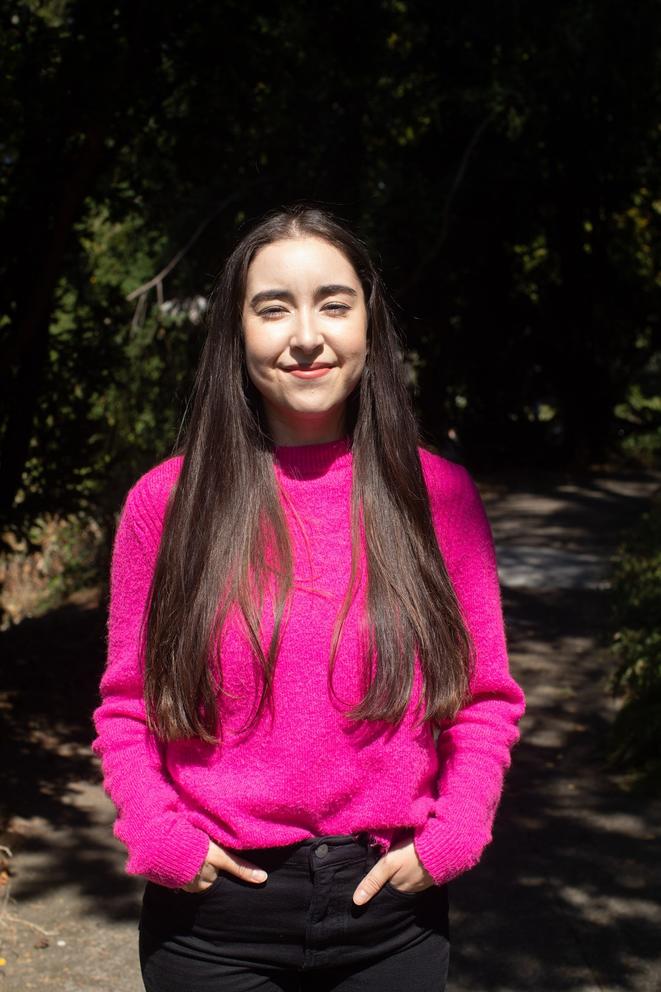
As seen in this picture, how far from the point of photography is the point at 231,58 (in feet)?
20.2

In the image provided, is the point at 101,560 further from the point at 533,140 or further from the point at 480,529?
the point at 480,529

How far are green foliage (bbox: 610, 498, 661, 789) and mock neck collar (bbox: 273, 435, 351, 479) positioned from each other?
3.64 metres

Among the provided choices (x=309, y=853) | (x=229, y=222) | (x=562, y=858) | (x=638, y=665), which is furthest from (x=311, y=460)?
(x=229, y=222)

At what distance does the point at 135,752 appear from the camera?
2.01 m

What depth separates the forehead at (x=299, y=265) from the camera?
2.08 metres

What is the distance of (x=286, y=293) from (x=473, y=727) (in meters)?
0.76

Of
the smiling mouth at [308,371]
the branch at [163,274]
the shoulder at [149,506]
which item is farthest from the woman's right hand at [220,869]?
the branch at [163,274]

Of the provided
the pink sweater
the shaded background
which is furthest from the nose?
the shaded background

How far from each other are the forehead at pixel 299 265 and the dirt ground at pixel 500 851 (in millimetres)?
2536

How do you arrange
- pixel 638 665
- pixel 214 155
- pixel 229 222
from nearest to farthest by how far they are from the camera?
pixel 638 665 < pixel 214 155 < pixel 229 222

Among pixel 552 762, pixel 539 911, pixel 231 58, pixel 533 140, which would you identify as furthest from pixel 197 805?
pixel 533 140

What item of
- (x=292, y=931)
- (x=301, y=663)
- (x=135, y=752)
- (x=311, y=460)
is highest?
(x=311, y=460)

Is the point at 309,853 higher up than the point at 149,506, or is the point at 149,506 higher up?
the point at 149,506

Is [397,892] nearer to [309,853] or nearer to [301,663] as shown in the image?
[309,853]
